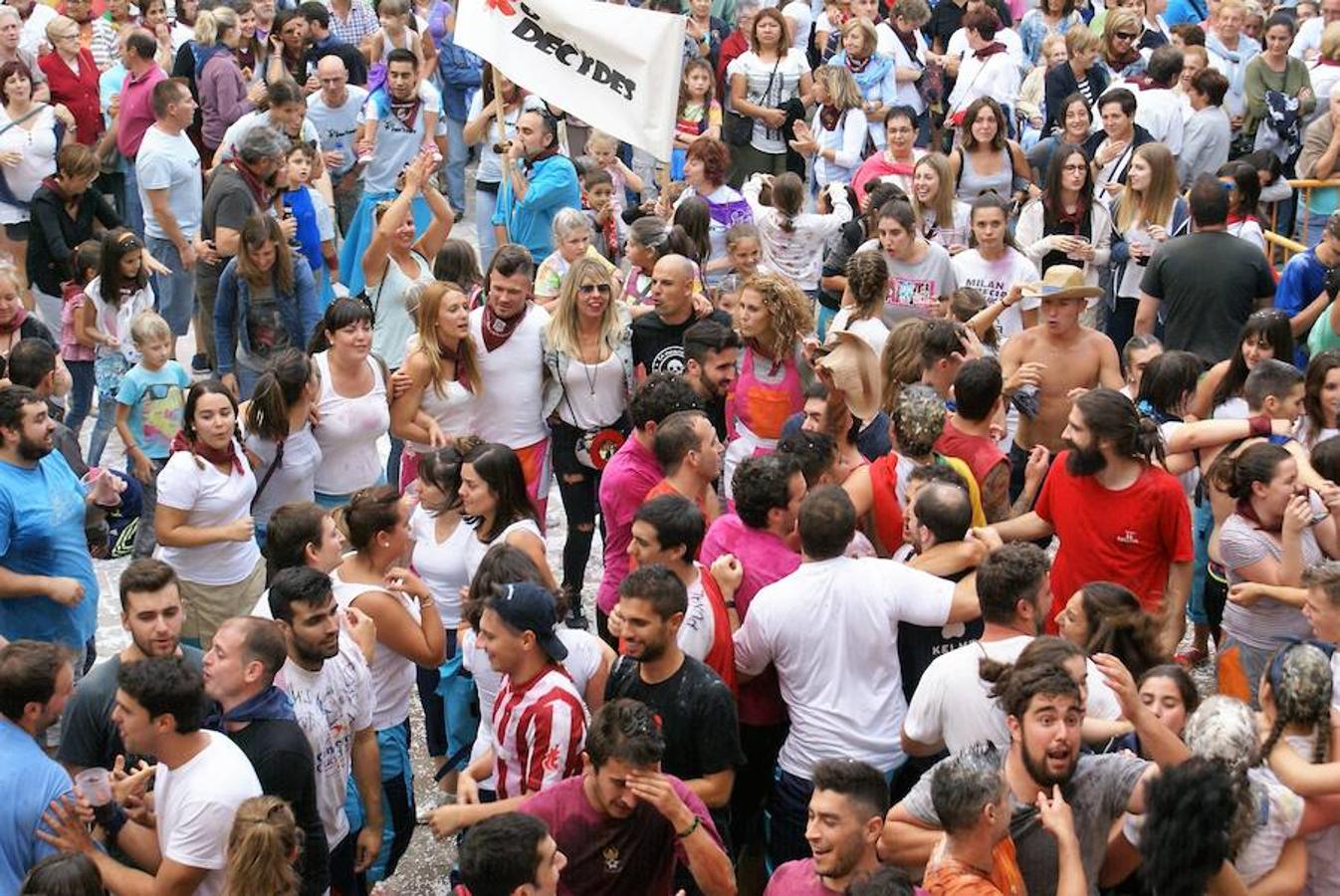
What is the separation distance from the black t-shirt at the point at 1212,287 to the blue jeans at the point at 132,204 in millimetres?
7456

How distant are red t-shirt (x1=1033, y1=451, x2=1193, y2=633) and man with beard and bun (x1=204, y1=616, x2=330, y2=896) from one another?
9.56 ft

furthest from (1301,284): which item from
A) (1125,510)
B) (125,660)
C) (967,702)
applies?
(125,660)

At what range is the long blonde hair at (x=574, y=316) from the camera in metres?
7.78

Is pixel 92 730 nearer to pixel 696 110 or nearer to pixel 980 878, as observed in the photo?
pixel 980 878

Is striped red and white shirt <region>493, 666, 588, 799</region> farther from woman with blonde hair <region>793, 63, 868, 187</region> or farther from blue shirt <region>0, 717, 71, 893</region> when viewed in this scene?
woman with blonde hair <region>793, 63, 868, 187</region>

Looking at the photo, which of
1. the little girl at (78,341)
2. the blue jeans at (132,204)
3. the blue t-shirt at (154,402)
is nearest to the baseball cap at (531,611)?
the blue t-shirt at (154,402)

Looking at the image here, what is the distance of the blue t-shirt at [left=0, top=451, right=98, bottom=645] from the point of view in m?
6.34

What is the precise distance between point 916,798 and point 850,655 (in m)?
0.79

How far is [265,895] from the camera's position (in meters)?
4.35

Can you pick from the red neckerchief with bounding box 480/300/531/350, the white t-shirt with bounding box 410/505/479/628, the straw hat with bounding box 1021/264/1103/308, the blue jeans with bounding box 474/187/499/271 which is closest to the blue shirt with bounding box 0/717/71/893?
the white t-shirt with bounding box 410/505/479/628

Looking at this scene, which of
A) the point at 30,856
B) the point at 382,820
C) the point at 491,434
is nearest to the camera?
the point at 30,856

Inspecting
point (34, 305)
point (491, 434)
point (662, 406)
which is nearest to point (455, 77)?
point (34, 305)

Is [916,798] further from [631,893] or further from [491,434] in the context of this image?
[491,434]

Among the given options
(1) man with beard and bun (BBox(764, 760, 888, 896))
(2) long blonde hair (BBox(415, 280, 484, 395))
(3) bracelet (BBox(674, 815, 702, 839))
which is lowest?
(2) long blonde hair (BBox(415, 280, 484, 395))
